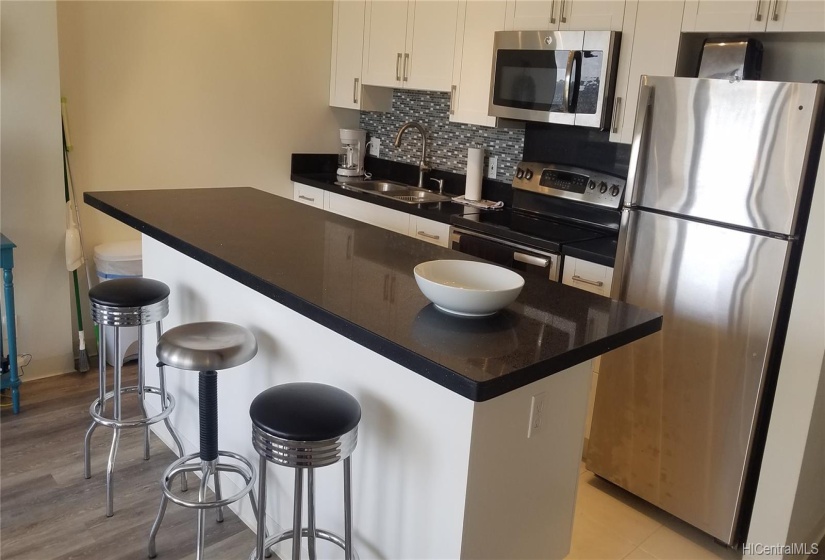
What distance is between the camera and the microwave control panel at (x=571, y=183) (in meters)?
3.30

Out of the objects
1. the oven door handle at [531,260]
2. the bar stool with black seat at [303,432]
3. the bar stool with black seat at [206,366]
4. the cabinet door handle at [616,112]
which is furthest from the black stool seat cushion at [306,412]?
the cabinet door handle at [616,112]

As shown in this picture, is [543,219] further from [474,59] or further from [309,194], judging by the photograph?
[309,194]

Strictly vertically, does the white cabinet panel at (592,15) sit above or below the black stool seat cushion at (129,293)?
above

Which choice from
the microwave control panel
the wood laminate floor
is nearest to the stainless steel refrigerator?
the microwave control panel

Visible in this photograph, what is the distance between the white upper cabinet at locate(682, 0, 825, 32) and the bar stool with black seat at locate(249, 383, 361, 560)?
2029 mm

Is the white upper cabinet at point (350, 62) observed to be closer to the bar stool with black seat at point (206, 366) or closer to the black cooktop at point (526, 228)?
the black cooktop at point (526, 228)

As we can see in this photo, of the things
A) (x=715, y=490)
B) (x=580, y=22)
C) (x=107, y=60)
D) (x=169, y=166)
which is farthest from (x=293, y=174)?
(x=715, y=490)

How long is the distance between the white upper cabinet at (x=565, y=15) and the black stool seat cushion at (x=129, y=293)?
2117 millimetres

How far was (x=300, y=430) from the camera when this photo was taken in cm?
157

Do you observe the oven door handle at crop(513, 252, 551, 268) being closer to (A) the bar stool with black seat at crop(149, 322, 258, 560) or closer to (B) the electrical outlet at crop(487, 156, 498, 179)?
(B) the electrical outlet at crop(487, 156, 498, 179)

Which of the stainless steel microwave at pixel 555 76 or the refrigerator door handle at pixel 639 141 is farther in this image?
the stainless steel microwave at pixel 555 76

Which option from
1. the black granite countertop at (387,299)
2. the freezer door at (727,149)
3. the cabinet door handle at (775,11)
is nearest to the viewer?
the black granite countertop at (387,299)

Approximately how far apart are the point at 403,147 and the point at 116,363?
8.56 feet

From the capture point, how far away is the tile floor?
2.51 metres
